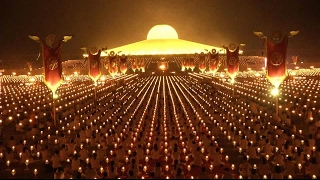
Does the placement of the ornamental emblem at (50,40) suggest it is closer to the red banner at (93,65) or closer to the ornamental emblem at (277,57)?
the red banner at (93,65)

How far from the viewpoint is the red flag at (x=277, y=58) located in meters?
23.9

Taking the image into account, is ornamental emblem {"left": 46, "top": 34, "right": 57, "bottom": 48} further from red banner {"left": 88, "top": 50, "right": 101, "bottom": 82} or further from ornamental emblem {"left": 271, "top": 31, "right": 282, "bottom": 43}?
ornamental emblem {"left": 271, "top": 31, "right": 282, "bottom": 43}

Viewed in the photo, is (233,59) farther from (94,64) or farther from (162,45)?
(162,45)

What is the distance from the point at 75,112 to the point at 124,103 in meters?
4.01

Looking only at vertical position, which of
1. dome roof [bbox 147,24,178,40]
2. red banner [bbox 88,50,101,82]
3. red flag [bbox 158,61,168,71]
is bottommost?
red flag [bbox 158,61,168,71]

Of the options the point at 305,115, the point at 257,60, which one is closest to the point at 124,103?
the point at 305,115

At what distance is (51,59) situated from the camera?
23.5 meters

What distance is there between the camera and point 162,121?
24141 mm

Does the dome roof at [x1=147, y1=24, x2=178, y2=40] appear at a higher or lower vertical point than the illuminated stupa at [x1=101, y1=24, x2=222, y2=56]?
A: higher

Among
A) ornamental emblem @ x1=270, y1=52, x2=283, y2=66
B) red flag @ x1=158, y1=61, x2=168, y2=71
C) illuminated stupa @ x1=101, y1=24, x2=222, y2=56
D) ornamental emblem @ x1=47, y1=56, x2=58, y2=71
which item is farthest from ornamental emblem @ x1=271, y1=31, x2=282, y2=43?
illuminated stupa @ x1=101, y1=24, x2=222, y2=56

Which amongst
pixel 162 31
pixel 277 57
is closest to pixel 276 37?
pixel 277 57

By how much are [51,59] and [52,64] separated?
0.21 m

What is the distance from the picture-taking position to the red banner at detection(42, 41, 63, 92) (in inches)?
926

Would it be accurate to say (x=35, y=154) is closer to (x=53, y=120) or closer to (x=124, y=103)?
(x=53, y=120)
